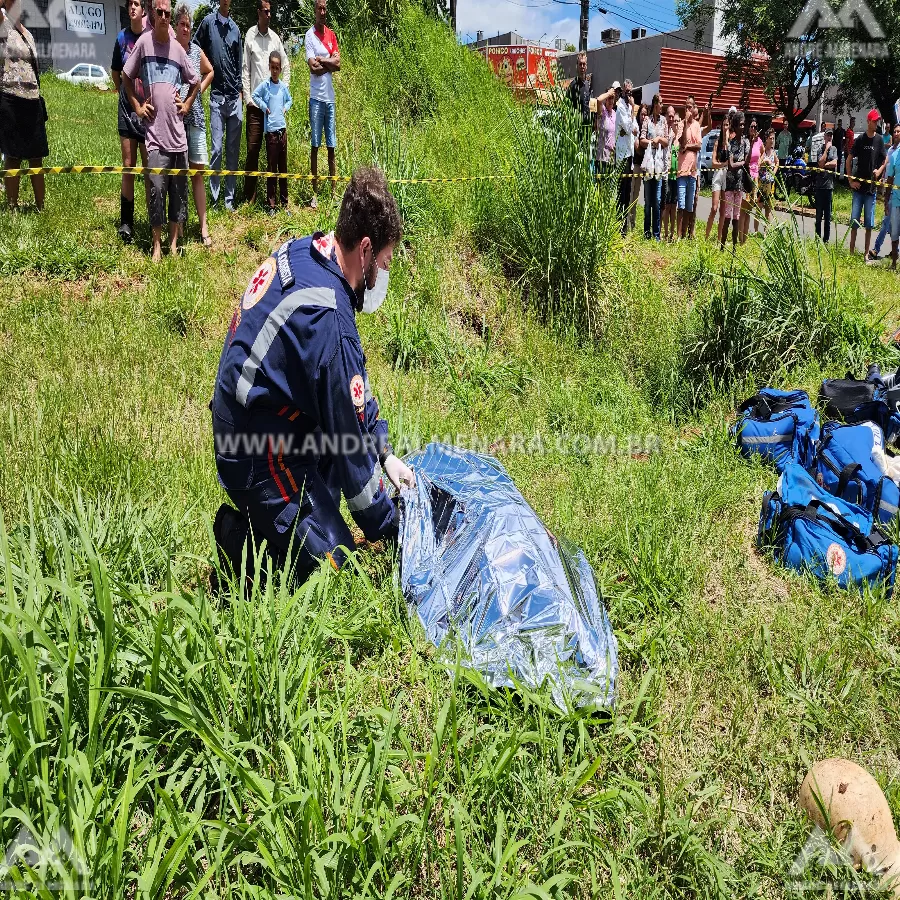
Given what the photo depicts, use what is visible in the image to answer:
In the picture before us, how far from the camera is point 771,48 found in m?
31.5

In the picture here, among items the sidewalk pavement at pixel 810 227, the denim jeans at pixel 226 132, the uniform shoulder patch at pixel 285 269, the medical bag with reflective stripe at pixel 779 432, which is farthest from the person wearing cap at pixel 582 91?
the uniform shoulder patch at pixel 285 269

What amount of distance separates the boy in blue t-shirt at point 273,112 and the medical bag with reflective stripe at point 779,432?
524 cm

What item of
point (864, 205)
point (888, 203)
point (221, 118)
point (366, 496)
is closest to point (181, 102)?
point (221, 118)

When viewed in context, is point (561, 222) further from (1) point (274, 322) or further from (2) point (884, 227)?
(2) point (884, 227)

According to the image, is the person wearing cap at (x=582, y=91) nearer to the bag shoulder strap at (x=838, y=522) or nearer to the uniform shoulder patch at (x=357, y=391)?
the bag shoulder strap at (x=838, y=522)

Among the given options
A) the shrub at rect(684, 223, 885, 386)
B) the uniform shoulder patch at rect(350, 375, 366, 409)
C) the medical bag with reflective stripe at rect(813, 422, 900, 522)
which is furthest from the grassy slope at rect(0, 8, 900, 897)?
the shrub at rect(684, 223, 885, 386)

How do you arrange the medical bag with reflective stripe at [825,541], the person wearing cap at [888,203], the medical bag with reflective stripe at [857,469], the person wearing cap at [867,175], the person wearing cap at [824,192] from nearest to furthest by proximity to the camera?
1. the medical bag with reflective stripe at [825,541]
2. the medical bag with reflective stripe at [857,469]
3. the person wearing cap at [888,203]
4. the person wearing cap at [867,175]
5. the person wearing cap at [824,192]

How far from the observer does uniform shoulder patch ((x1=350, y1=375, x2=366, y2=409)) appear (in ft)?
8.70

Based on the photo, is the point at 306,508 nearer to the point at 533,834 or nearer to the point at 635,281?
the point at 533,834

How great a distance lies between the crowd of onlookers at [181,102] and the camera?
21.2ft

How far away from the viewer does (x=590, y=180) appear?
7.14 meters

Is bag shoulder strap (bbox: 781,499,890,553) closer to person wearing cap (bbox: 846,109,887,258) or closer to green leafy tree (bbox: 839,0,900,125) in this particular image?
person wearing cap (bbox: 846,109,887,258)

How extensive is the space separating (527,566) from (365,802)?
3.26ft

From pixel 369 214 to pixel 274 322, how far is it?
52cm
